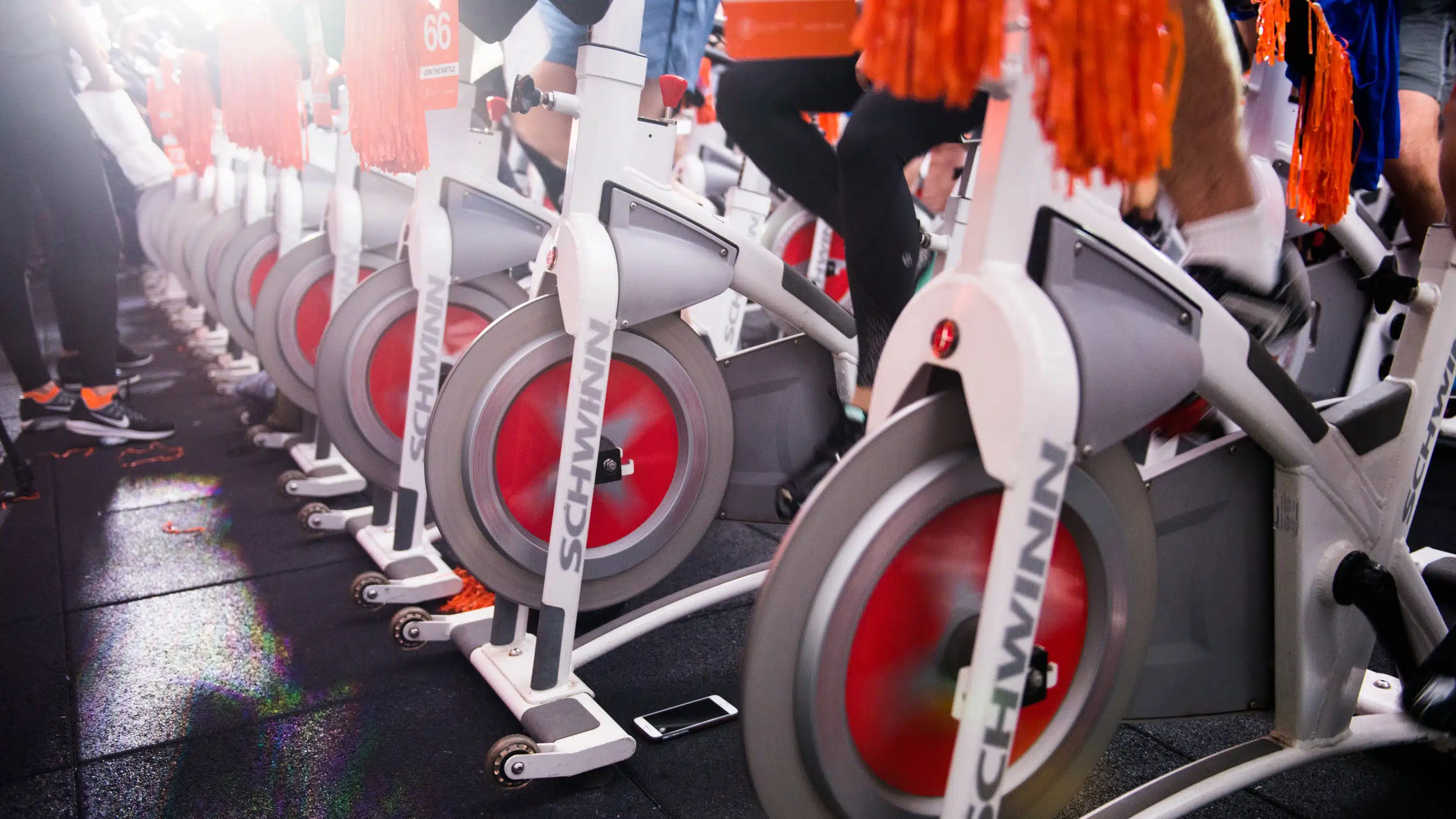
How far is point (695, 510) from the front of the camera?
1.65m

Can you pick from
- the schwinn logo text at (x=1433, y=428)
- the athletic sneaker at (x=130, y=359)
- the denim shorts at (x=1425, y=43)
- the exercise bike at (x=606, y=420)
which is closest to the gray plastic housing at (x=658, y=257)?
the exercise bike at (x=606, y=420)

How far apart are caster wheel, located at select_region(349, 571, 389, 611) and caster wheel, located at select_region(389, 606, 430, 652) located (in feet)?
0.56

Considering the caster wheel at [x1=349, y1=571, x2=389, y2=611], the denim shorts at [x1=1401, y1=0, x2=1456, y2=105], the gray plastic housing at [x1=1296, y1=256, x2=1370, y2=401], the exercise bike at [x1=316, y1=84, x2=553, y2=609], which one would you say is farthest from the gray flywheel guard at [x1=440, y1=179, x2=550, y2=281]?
the gray plastic housing at [x1=1296, y1=256, x2=1370, y2=401]

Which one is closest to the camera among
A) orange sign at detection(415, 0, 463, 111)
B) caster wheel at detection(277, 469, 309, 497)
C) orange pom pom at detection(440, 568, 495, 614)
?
orange sign at detection(415, 0, 463, 111)

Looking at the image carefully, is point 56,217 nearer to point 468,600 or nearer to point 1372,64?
point 468,600

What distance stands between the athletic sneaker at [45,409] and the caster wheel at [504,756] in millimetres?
2573

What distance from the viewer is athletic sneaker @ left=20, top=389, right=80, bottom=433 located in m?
3.14

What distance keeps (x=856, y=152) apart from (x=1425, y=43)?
4.60ft

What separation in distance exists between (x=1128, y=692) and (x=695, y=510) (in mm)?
776

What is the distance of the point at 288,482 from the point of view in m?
2.45

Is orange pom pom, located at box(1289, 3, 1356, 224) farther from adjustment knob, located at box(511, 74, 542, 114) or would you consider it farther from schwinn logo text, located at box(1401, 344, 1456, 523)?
adjustment knob, located at box(511, 74, 542, 114)

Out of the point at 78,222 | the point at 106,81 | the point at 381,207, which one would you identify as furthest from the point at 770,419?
the point at 106,81

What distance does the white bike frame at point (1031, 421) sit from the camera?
2.58 feet

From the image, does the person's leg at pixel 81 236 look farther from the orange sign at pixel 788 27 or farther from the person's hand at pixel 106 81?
the orange sign at pixel 788 27
